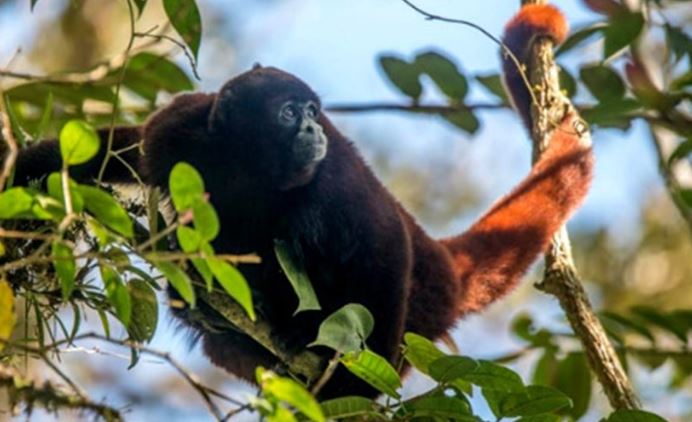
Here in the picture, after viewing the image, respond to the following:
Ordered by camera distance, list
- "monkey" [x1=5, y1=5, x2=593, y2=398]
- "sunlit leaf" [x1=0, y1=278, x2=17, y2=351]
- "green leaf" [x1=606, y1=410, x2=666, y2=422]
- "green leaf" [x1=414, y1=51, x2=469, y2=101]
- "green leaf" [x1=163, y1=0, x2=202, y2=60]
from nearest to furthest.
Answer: "sunlit leaf" [x1=0, y1=278, x2=17, y2=351] → "green leaf" [x1=606, y1=410, x2=666, y2=422] → "green leaf" [x1=163, y1=0, x2=202, y2=60] → "monkey" [x1=5, y1=5, x2=593, y2=398] → "green leaf" [x1=414, y1=51, x2=469, y2=101]

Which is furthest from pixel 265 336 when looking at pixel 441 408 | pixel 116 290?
pixel 116 290

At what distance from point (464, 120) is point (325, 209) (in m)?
1.08

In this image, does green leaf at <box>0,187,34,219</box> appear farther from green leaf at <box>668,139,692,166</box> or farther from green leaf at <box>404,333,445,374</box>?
green leaf at <box>668,139,692,166</box>

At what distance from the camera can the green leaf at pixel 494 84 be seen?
4.50 meters

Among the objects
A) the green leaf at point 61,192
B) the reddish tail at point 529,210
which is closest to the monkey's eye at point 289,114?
the reddish tail at point 529,210

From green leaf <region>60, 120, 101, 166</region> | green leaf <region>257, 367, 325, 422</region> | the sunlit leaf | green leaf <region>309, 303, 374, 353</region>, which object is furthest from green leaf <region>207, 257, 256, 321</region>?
the sunlit leaf

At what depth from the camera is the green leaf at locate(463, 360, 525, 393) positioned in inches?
93.2

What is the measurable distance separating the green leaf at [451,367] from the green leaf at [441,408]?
45 mm

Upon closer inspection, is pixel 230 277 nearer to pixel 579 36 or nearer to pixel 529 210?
pixel 529 210

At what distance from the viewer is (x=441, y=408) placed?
236cm

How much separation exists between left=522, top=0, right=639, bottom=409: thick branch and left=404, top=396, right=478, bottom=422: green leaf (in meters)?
0.99

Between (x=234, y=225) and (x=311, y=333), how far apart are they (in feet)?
1.46

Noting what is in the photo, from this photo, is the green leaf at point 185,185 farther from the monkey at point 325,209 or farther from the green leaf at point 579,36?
the green leaf at point 579,36

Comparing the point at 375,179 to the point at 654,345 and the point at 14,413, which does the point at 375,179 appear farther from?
the point at 14,413
